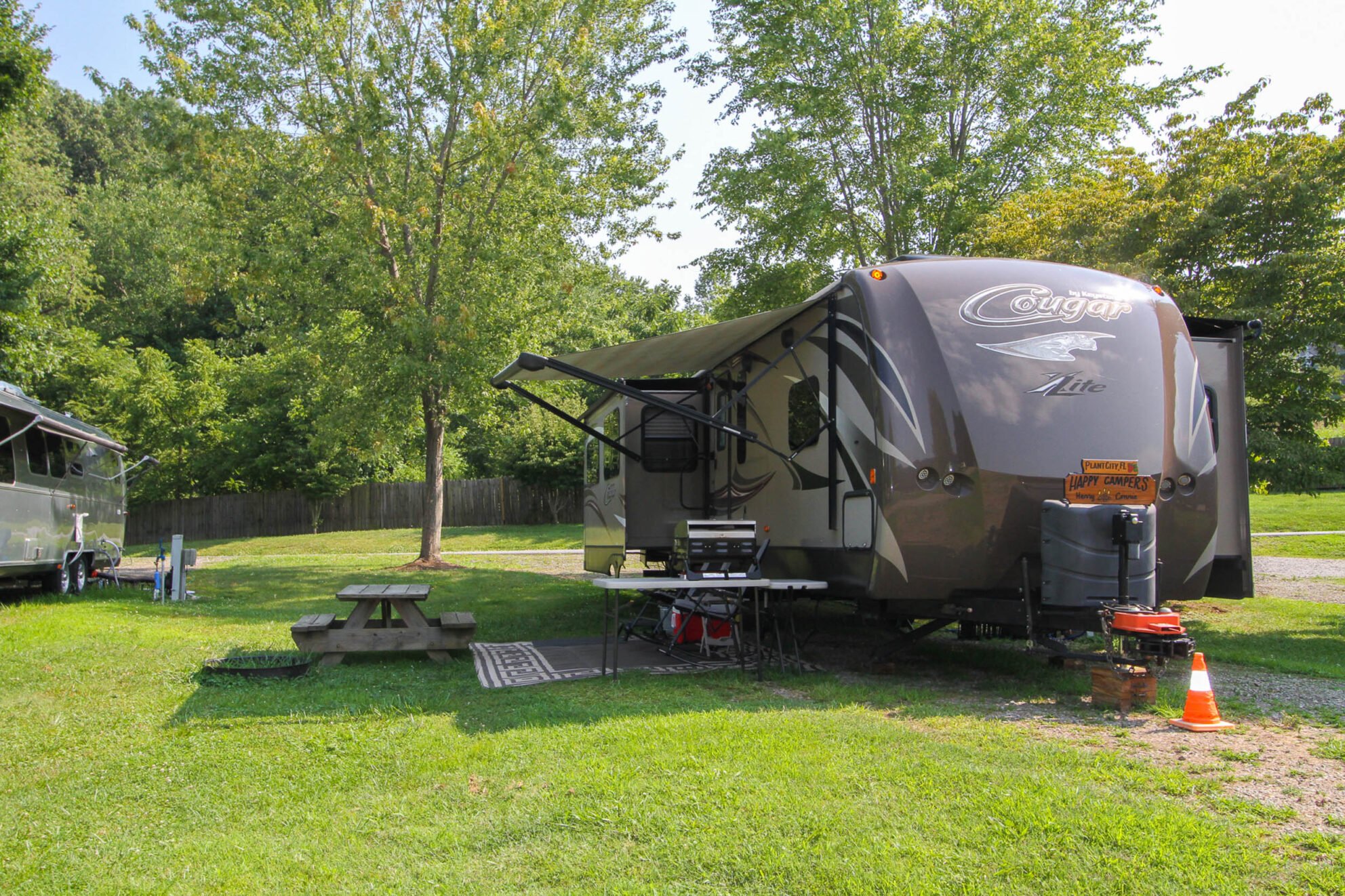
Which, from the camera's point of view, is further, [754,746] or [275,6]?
[275,6]

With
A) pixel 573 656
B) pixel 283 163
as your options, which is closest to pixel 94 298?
pixel 283 163

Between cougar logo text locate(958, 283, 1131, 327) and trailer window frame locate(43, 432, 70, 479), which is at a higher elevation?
cougar logo text locate(958, 283, 1131, 327)

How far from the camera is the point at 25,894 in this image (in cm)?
341

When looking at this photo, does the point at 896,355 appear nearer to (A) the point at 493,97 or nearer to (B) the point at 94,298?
(A) the point at 493,97

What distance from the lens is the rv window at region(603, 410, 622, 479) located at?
11.0m

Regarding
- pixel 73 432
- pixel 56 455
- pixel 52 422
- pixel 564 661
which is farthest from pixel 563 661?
pixel 56 455

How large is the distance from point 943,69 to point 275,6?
1191 centimetres

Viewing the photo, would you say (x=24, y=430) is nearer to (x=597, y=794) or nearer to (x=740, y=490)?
(x=740, y=490)

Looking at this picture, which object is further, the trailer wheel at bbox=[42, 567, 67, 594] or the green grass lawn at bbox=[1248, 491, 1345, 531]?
the green grass lawn at bbox=[1248, 491, 1345, 531]

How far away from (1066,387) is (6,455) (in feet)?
38.1

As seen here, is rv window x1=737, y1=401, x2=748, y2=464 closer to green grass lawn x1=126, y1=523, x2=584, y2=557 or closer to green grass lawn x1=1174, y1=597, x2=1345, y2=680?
green grass lawn x1=1174, y1=597, x2=1345, y2=680

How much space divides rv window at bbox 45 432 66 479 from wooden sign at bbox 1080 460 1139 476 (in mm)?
12908

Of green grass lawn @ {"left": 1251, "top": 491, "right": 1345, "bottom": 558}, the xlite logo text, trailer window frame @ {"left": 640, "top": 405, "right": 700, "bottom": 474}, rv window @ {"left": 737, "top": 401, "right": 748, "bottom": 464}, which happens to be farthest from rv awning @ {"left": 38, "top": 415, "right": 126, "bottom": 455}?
green grass lawn @ {"left": 1251, "top": 491, "right": 1345, "bottom": 558}

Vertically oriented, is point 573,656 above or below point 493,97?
below
